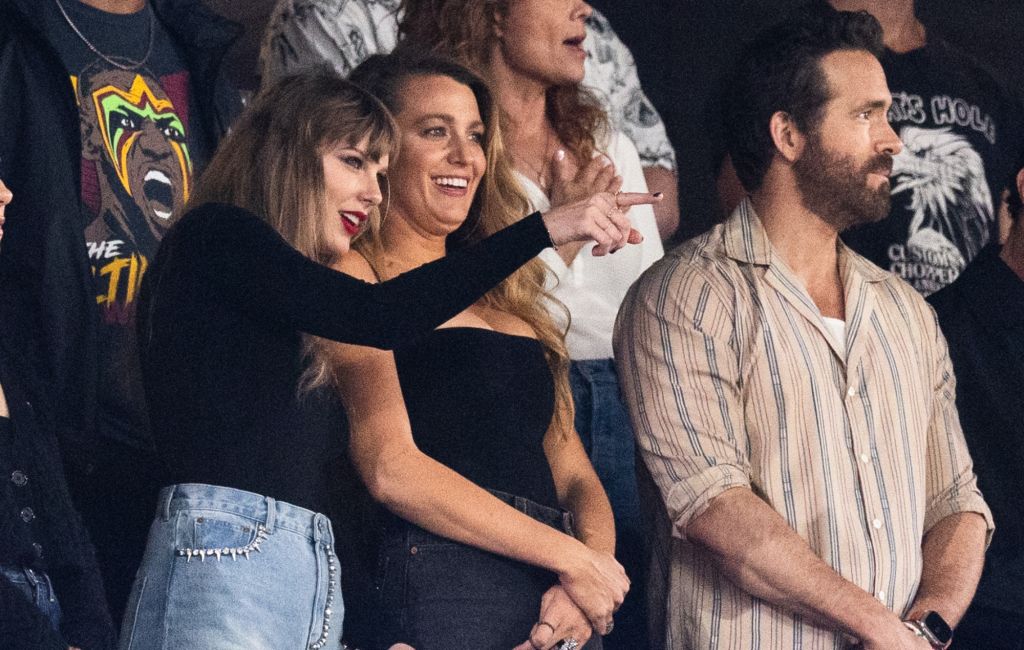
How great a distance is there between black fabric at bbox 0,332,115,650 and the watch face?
1379mm

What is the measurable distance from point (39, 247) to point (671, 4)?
7.23ft

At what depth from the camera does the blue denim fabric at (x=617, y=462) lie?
10.5ft

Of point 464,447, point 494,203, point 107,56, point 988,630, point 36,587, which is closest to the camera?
point 36,587

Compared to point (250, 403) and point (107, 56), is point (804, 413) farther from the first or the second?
point (107, 56)

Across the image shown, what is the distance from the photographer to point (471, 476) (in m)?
2.60

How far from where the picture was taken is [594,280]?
3.40m

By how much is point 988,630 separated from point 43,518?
1.85 m

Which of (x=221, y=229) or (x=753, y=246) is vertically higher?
(x=221, y=229)

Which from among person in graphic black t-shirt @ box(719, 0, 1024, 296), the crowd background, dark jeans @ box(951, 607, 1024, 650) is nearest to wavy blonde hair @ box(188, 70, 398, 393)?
person in graphic black t-shirt @ box(719, 0, 1024, 296)

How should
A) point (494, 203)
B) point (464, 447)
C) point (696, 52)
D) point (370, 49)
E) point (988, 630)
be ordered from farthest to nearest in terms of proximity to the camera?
point (696, 52)
point (370, 49)
point (988, 630)
point (494, 203)
point (464, 447)

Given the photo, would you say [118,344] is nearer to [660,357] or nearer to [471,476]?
[471,476]

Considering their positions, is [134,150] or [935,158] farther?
[935,158]

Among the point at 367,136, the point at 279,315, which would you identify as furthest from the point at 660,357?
the point at 279,315

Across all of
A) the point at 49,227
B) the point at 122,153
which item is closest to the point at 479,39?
the point at 122,153
